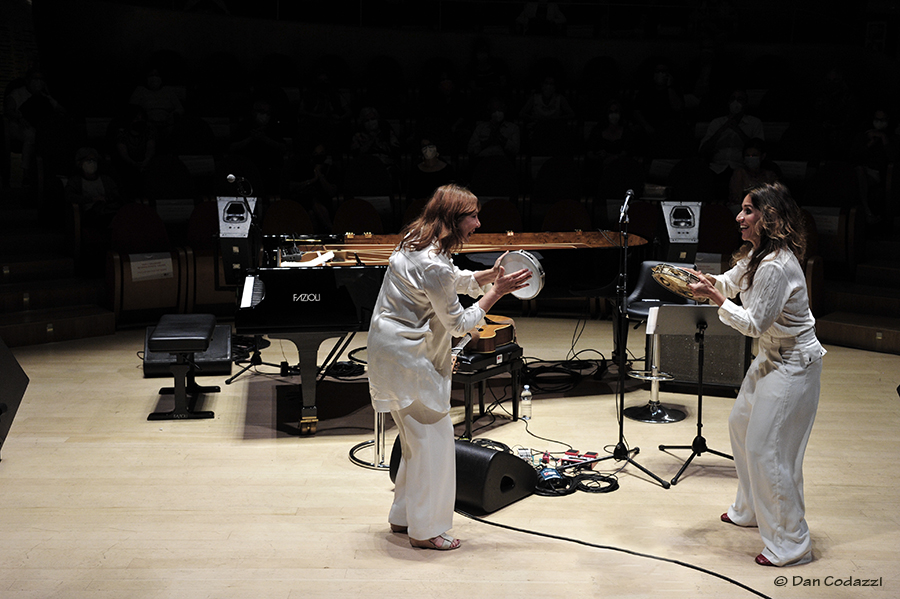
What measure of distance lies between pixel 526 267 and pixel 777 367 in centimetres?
105

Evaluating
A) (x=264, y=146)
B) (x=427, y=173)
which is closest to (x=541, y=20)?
(x=427, y=173)

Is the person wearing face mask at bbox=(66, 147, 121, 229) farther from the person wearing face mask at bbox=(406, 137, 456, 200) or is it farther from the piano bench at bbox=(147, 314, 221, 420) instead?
the person wearing face mask at bbox=(406, 137, 456, 200)

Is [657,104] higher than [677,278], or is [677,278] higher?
[657,104]

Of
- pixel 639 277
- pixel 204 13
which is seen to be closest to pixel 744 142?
pixel 639 277

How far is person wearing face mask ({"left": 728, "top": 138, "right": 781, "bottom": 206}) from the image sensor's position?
8.12 meters

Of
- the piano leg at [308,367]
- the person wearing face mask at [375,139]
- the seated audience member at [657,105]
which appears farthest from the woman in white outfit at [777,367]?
the seated audience member at [657,105]

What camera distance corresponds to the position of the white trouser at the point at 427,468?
3.28m

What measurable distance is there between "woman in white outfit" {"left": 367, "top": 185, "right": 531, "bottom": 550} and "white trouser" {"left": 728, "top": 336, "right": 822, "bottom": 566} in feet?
3.31

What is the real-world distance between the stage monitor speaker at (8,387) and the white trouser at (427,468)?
1348mm

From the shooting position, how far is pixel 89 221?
25.4ft

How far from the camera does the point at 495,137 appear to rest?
30.3 ft

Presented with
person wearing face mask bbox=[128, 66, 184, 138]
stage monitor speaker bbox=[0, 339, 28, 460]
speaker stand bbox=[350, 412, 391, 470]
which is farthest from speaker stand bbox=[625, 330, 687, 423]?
person wearing face mask bbox=[128, 66, 184, 138]

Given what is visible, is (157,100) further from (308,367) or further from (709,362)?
(709,362)

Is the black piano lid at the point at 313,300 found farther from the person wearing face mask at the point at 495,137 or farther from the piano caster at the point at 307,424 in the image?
the person wearing face mask at the point at 495,137
